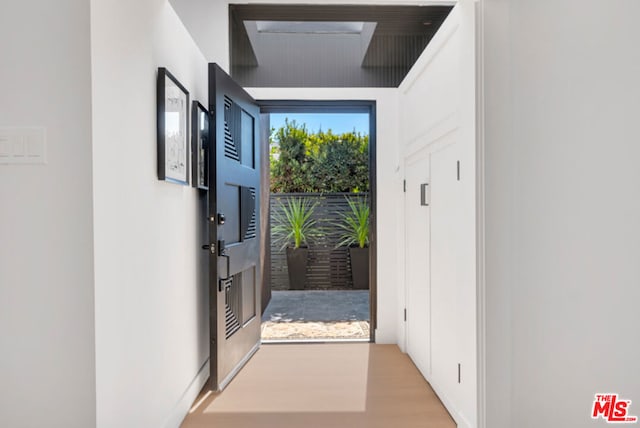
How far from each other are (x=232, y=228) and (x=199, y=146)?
0.62 m

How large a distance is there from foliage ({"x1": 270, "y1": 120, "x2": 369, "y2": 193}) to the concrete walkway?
1638 mm

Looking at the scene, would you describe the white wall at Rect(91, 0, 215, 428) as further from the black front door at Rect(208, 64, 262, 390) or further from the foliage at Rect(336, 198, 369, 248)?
the foliage at Rect(336, 198, 369, 248)

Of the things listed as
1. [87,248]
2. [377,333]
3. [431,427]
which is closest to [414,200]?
[377,333]

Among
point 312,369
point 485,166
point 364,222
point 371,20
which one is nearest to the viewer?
point 485,166

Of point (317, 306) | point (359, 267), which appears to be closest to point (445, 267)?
point (317, 306)

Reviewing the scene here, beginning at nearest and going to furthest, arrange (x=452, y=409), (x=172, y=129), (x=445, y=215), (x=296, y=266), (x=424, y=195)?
(x=172, y=129) < (x=452, y=409) < (x=445, y=215) < (x=424, y=195) < (x=296, y=266)

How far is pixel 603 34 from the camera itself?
142 cm

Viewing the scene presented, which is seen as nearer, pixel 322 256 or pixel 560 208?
pixel 560 208

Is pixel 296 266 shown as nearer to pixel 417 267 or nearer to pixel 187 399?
pixel 417 267

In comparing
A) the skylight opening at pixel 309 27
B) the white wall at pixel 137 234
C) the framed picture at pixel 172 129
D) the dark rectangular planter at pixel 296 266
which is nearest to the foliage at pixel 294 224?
the dark rectangular planter at pixel 296 266

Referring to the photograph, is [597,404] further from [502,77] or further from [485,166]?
[502,77]

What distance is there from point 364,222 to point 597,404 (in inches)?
195

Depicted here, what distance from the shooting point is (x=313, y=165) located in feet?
22.3

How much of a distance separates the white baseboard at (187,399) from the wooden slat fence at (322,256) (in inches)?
143
